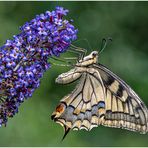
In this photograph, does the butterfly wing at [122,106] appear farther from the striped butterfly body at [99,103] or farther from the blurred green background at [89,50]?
the blurred green background at [89,50]

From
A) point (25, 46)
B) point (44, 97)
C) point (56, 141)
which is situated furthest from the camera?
point (44, 97)

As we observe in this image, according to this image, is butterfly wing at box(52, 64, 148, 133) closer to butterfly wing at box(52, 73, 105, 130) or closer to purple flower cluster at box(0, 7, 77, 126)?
butterfly wing at box(52, 73, 105, 130)

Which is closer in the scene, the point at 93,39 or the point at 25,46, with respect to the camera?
the point at 25,46

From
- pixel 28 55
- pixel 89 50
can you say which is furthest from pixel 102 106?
pixel 89 50

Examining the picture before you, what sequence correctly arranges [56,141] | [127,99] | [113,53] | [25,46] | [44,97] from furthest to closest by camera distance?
[113,53]
[44,97]
[56,141]
[127,99]
[25,46]

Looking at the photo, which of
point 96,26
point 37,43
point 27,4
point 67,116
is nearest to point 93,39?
point 96,26

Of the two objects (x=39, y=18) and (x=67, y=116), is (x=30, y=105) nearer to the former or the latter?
(x=67, y=116)

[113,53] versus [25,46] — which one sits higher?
[113,53]

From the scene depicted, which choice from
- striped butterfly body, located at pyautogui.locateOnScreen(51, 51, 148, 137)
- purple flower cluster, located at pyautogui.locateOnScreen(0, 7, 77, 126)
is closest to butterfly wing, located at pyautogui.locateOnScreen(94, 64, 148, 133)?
striped butterfly body, located at pyautogui.locateOnScreen(51, 51, 148, 137)
